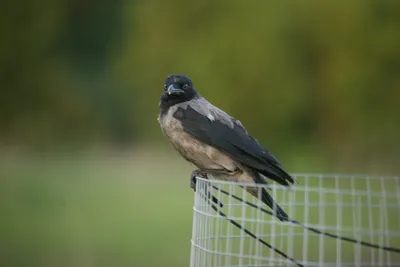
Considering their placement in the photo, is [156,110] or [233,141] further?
[156,110]

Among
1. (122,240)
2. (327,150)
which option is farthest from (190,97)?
(327,150)

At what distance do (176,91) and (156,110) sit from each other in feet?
12.8

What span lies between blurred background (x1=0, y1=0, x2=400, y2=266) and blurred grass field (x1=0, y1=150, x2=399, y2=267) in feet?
0.04

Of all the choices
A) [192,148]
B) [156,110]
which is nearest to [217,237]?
[192,148]

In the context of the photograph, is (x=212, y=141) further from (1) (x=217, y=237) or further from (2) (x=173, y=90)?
(1) (x=217, y=237)

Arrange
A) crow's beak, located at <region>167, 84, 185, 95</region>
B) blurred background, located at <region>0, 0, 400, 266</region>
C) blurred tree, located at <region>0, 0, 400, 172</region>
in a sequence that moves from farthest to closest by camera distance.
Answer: blurred tree, located at <region>0, 0, 400, 172</region> < blurred background, located at <region>0, 0, 400, 266</region> < crow's beak, located at <region>167, 84, 185, 95</region>

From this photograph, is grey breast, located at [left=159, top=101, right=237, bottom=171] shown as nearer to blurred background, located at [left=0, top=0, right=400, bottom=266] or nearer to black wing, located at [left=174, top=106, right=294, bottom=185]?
black wing, located at [left=174, top=106, right=294, bottom=185]

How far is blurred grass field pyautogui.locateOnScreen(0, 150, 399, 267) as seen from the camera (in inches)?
163

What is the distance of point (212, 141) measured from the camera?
2.09 metres

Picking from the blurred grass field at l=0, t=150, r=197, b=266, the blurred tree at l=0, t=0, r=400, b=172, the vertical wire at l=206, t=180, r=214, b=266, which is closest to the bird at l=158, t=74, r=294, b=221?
the vertical wire at l=206, t=180, r=214, b=266

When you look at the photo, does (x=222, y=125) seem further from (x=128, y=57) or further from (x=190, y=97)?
(x=128, y=57)

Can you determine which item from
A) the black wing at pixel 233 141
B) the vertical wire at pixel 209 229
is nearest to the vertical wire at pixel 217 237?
the vertical wire at pixel 209 229

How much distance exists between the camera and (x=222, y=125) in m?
2.12

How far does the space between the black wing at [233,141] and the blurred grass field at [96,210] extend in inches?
56.2
